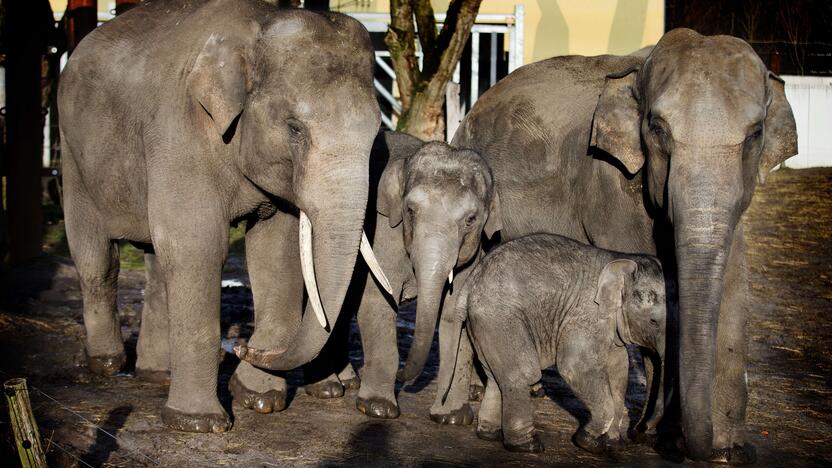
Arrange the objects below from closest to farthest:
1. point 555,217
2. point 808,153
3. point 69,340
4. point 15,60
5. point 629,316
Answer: point 629,316
point 555,217
point 69,340
point 15,60
point 808,153

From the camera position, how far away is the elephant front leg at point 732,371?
6.16m

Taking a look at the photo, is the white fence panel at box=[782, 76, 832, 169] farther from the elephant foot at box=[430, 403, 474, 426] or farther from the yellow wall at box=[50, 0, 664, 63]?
the elephant foot at box=[430, 403, 474, 426]

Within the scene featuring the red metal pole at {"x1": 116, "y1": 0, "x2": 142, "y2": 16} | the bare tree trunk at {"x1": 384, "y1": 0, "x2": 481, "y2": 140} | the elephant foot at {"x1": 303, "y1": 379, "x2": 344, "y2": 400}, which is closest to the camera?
the elephant foot at {"x1": 303, "y1": 379, "x2": 344, "y2": 400}

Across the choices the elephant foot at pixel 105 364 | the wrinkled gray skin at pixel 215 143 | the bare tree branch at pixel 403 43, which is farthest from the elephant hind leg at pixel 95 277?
the bare tree branch at pixel 403 43

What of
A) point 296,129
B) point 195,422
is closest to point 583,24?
point 296,129

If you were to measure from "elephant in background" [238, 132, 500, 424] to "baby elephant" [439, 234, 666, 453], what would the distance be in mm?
256

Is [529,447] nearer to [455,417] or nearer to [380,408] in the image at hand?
[455,417]

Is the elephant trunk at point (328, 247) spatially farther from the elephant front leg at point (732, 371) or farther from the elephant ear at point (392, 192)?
the elephant front leg at point (732, 371)

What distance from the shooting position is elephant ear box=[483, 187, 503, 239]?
666 centimetres

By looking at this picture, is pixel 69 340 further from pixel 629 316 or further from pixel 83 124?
pixel 629 316

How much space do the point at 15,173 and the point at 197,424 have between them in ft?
22.7

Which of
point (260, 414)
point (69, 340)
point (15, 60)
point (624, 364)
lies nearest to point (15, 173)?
point (15, 60)

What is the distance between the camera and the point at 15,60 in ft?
40.5

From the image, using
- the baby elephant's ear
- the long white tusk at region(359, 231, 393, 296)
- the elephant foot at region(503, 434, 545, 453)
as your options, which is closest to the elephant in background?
the long white tusk at region(359, 231, 393, 296)
